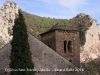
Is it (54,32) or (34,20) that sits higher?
(34,20)

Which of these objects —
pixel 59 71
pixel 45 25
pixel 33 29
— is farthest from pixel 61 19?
pixel 59 71

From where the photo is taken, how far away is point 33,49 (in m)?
24.5

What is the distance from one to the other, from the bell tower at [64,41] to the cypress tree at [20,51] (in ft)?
33.9

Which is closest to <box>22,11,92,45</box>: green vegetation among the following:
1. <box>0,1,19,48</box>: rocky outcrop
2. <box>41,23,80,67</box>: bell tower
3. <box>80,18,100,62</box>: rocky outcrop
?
<box>80,18,100,62</box>: rocky outcrop

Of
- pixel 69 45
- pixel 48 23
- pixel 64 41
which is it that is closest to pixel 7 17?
pixel 48 23

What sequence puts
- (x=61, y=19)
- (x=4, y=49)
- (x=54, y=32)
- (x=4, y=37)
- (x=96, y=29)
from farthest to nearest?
(x=61, y=19)
(x=96, y=29)
(x=4, y=37)
(x=54, y=32)
(x=4, y=49)

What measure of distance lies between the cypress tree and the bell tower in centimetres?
1032

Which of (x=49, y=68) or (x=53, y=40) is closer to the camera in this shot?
(x=49, y=68)

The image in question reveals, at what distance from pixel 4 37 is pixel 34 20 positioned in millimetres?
27535

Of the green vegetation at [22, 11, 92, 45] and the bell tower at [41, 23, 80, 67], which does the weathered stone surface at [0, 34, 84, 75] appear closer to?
the bell tower at [41, 23, 80, 67]

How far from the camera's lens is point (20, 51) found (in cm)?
2127

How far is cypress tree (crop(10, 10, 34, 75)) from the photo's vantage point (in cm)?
2100

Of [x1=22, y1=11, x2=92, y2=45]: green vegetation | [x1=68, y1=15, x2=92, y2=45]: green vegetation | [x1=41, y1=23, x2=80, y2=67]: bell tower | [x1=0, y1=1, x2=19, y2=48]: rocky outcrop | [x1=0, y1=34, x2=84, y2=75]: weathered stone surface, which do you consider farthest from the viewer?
[x1=22, y1=11, x2=92, y2=45]: green vegetation

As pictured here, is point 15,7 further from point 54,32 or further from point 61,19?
point 54,32
